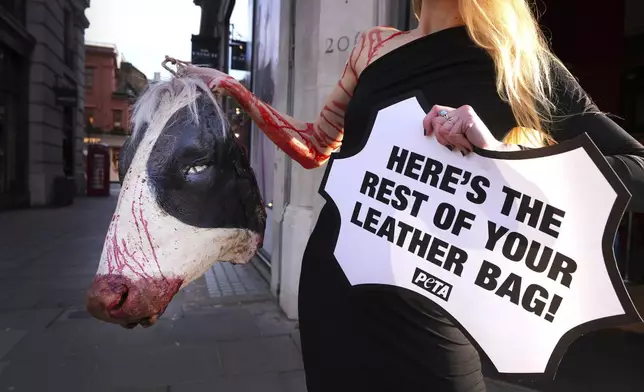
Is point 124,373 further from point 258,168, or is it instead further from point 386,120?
point 258,168

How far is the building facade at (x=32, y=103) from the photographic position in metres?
13.2

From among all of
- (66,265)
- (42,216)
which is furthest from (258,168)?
(42,216)

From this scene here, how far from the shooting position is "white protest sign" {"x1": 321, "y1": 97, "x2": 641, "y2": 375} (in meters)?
0.83

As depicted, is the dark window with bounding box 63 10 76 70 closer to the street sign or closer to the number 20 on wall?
the street sign

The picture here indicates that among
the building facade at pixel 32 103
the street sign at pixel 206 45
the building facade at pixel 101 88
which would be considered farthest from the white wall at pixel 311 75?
the building facade at pixel 101 88

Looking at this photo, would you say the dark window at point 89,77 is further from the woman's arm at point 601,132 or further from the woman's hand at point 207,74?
the woman's arm at point 601,132

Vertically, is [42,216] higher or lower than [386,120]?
lower

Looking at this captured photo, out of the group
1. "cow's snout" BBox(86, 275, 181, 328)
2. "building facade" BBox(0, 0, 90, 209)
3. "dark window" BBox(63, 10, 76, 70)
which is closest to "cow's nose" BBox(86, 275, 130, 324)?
"cow's snout" BBox(86, 275, 181, 328)

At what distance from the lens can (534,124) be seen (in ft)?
3.37

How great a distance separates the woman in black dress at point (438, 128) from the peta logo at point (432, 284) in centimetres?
3

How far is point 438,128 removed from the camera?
93cm

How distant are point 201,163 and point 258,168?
5.76 meters

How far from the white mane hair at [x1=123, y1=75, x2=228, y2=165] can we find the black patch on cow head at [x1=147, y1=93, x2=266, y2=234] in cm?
1

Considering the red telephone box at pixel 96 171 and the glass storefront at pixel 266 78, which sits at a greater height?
the glass storefront at pixel 266 78
